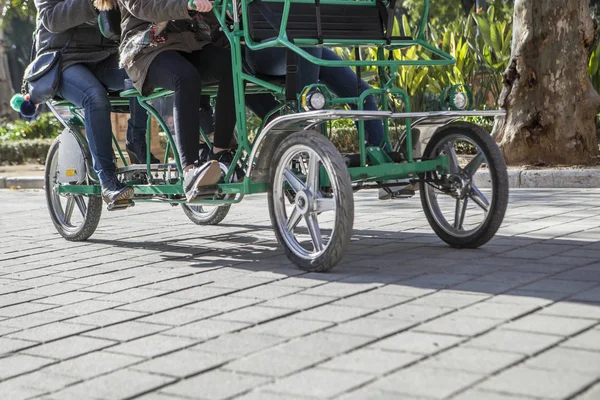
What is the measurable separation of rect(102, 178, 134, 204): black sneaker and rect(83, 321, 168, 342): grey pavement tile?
2.37m

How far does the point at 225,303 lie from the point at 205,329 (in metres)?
0.51

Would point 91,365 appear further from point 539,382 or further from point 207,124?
point 207,124

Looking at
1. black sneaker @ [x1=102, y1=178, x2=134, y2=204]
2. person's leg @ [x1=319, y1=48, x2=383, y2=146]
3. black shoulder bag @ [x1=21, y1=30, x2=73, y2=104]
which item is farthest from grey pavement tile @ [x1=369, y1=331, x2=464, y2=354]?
black shoulder bag @ [x1=21, y1=30, x2=73, y2=104]

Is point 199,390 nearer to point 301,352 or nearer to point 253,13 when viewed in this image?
point 301,352

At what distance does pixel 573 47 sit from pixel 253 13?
587 centimetres

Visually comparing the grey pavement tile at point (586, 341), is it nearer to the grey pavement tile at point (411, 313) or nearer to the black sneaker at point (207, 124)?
the grey pavement tile at point (411, 313)

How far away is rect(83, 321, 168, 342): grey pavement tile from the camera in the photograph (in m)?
4.02

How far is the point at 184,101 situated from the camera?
19.6 feet

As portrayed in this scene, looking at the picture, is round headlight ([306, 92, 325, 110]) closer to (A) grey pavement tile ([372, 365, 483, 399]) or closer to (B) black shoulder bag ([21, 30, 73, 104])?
(A) grey pavement tile ([372, 365, 483, 399])

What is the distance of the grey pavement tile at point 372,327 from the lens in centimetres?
382

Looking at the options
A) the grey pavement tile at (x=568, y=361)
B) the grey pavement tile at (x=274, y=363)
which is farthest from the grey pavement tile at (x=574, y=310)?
the grey pavement tile at (x=274, y=363)

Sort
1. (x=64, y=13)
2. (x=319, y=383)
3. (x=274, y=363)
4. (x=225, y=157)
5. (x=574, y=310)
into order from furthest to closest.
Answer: (x=64, y=13)
(x=225, y=157)
(x=574, y=310)
(x=274, y=363)
(x=319, y=383)

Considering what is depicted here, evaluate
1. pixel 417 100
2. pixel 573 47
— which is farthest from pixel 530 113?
pixel 417 100

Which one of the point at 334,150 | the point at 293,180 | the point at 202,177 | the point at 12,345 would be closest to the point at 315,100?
the point at 334,150
